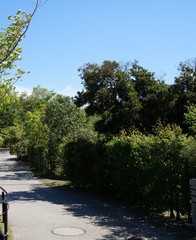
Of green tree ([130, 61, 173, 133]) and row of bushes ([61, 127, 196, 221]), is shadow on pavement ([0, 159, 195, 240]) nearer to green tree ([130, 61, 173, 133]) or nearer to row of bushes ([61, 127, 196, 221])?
row of bushes ([61, 127, 196, 221])

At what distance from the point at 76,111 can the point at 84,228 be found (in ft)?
56.4

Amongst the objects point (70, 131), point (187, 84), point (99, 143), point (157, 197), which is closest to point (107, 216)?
point (157, 197)

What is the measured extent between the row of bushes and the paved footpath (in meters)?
0.91

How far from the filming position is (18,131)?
184ft

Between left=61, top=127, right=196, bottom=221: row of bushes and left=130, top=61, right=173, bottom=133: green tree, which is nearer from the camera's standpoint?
left=61, top=127, right=196, bottom=221: row of bushes

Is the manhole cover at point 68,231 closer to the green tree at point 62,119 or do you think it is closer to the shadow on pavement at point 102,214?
the shadow on pavement at point 102,214

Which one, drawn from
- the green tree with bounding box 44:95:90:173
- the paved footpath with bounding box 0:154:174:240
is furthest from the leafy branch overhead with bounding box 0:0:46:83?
the green tree with bounding box 44:95:90:173

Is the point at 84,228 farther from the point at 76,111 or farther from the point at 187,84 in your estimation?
the point at 76,111

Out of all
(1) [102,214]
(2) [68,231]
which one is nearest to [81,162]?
(1) [102,214]

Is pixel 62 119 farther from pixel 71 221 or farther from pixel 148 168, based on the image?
pixel 71 221

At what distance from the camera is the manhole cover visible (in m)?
9.12

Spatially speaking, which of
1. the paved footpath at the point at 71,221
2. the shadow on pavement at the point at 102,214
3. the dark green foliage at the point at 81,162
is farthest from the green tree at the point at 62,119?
the paved footpath at the point at 71,221

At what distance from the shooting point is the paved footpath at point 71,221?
29.5 feet

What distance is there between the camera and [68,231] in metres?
9.38
